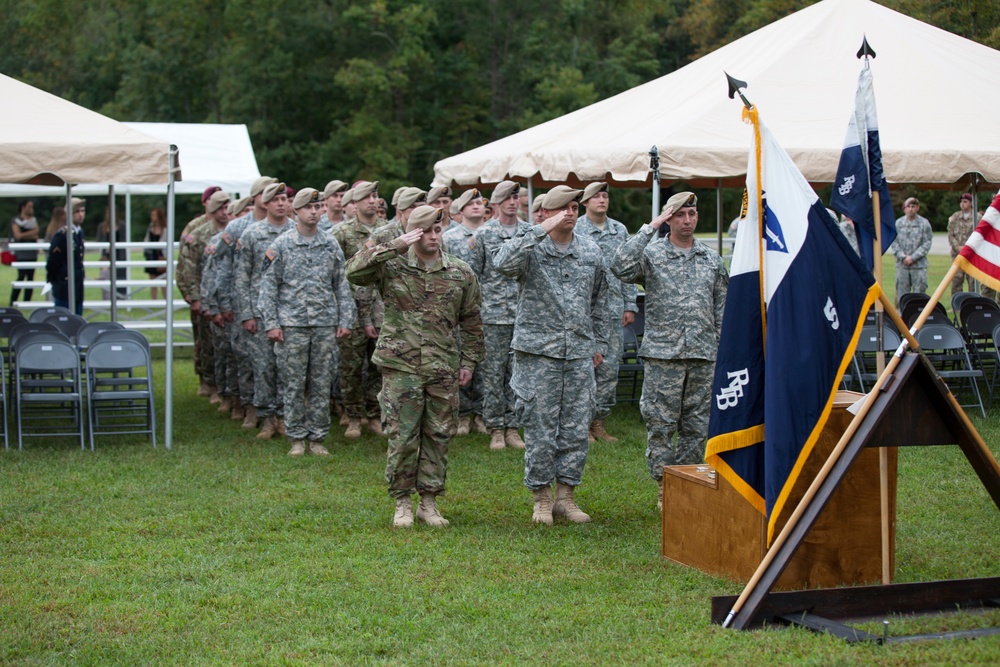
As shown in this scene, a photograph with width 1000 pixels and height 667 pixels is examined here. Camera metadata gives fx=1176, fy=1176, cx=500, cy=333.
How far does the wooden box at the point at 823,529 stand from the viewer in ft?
19.9

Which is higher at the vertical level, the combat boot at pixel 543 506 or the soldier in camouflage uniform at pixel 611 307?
the soldier in camouflage uniform at pixel 611 307

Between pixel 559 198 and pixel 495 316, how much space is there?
323 centimetres

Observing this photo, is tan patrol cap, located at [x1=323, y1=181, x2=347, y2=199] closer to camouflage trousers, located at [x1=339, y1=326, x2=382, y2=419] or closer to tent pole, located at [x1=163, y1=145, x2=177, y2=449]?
camouflage trousers, located at [x1=339, y1=326, x2=382, y2=419]

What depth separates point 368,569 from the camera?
6.57m

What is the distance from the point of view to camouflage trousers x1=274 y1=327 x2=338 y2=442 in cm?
993

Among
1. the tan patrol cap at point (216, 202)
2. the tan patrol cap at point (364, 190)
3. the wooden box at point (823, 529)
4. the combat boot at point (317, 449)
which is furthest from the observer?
the tan patrol cap at point (216, 202)

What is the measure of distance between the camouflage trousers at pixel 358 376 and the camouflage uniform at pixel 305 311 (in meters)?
0.79

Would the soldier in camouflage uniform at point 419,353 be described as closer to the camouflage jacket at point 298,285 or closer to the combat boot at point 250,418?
the camouflage jacket at point 298,285

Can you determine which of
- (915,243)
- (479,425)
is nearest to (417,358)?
(479,425)

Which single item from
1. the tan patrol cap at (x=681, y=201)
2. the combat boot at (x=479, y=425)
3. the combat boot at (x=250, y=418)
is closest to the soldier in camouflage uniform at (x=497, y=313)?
the combat boot at (x=479, y=425)

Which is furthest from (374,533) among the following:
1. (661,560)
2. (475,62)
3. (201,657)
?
(475,62)

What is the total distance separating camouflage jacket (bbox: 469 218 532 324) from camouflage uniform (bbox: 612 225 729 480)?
3015 millimetres

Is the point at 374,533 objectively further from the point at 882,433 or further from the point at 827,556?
the point at 882,433

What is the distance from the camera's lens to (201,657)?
5.17 meters
